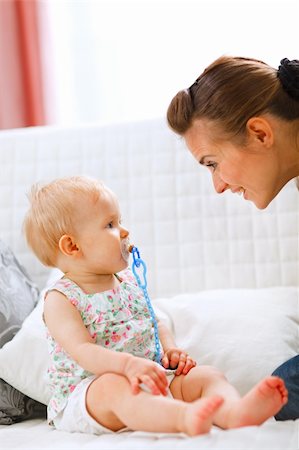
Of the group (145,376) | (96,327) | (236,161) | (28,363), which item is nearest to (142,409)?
(145,376)

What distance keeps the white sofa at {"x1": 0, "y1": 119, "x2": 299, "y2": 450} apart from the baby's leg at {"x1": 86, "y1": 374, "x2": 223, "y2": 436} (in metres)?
0.30

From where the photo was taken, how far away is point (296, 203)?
228cm

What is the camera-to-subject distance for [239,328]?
191cm

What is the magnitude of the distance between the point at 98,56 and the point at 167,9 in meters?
0.38

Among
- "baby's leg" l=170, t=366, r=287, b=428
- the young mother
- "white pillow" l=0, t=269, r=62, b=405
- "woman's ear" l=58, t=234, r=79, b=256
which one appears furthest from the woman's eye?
"white pillow" l=0, t=269, r=62, b=405

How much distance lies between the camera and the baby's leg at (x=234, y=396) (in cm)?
125

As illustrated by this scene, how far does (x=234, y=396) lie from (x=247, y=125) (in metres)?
0.61

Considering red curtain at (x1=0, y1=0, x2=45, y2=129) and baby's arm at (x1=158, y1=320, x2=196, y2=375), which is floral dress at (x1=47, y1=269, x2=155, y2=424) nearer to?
baby's arm at (x1=158, y1=320, x2=196, y2=375)

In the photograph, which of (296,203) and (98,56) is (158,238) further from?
(98,56)

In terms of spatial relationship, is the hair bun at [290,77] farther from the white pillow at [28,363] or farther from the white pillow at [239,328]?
the white pillow at [28,363]

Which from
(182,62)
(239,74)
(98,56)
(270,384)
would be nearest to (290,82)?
(239,74)

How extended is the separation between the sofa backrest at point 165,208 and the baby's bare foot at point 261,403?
97 centimetres

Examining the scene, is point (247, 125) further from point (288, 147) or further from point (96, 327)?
point (96, 327)

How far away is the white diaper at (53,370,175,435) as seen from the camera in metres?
1.48
